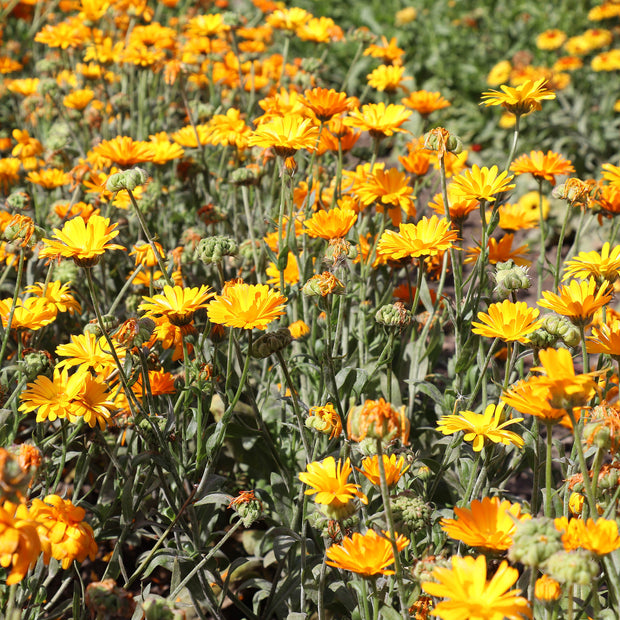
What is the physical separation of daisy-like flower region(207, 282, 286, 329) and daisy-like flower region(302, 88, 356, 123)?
962mm

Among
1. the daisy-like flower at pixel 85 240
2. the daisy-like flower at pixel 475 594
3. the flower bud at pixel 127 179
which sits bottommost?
the daisy-like flower at pixel 475 594

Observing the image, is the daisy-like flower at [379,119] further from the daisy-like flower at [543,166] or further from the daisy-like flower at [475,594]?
the daisy-like flower at [475,594]

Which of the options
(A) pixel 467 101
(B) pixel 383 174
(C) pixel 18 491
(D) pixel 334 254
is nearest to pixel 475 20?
(A) pixel 467 101

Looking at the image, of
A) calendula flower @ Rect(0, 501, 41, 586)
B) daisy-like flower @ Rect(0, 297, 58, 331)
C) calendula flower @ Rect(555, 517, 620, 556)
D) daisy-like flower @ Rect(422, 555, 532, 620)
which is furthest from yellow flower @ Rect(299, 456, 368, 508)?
daisy-like flower @ Rect(0, 297, 58, 331)

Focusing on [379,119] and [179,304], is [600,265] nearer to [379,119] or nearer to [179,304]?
[379,119]

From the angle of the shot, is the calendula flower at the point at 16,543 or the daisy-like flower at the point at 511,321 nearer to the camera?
the calendula flower at the point at 16,543

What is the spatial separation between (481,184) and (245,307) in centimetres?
91

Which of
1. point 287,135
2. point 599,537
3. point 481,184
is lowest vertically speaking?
point 599,537

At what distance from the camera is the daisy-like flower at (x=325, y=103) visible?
2721 mm

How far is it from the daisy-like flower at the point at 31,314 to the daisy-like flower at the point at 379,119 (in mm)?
1310

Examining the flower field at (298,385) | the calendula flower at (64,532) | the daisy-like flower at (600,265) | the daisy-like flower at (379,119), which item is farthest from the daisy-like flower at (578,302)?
the calendula flower at (64,532)

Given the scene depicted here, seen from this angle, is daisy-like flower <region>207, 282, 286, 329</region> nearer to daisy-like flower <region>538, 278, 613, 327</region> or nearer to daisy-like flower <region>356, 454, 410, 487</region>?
daisy-like flower <region>356, 454, 410, 487</region>

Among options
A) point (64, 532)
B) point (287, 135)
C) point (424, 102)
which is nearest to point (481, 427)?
point (64, 532)

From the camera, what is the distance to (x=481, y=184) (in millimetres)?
2354
